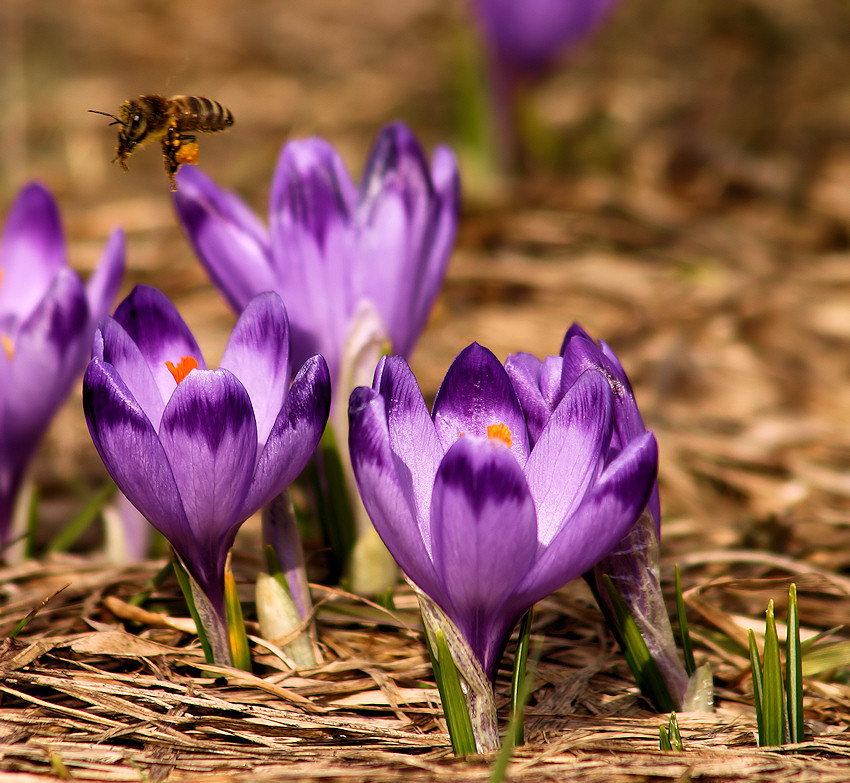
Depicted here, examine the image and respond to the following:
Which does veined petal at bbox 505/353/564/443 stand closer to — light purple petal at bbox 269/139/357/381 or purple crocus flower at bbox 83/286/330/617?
purple crocus flower at bbox 83/286/330/617

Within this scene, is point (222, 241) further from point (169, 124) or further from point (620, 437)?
point (620, 437)

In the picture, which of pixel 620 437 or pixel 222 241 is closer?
pixel 620 437

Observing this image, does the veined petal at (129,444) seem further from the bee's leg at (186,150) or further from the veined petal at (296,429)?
the bee's leg at (186,150)

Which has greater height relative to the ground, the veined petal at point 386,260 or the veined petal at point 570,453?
the veined petal at point 386,260

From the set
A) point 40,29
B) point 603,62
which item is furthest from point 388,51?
point 40,29

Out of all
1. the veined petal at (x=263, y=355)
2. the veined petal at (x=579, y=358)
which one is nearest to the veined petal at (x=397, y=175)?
the veined petal at (x=263, y=355)

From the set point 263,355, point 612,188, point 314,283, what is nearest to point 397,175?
point 314,283
